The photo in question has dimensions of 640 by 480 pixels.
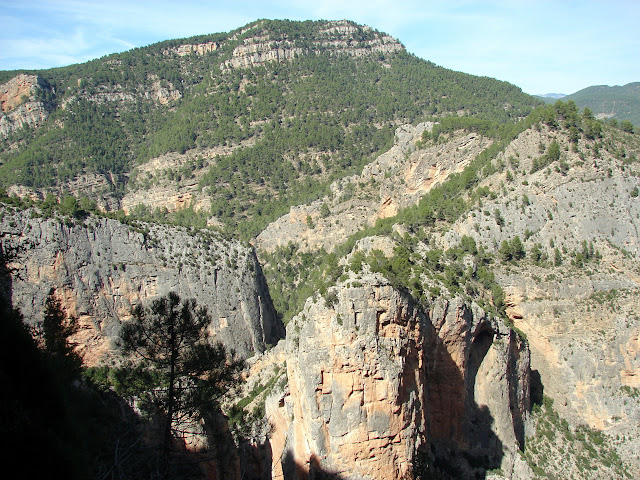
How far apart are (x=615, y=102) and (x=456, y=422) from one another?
162709 millimetres

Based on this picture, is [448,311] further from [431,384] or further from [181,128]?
[181,128]

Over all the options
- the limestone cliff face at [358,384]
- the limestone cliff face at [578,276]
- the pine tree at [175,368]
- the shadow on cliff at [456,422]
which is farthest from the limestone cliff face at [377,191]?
the pine tree at [175,368]

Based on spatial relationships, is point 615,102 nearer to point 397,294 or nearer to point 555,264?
point 555,264

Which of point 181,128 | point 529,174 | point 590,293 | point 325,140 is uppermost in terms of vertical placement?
point 181,128

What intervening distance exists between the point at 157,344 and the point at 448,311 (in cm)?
1489

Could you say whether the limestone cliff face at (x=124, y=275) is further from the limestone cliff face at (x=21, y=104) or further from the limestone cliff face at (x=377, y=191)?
the limestone cliff face at (x=21, y=104)

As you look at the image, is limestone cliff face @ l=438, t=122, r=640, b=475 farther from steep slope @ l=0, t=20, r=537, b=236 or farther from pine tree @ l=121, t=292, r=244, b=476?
steep slope @ l=0, t=20, r=537, b=236

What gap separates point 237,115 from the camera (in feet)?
332

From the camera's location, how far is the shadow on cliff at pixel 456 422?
25.7 meters

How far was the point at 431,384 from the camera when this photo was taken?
26.0 meters

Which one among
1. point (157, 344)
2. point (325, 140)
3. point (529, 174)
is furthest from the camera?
point (325, 140)

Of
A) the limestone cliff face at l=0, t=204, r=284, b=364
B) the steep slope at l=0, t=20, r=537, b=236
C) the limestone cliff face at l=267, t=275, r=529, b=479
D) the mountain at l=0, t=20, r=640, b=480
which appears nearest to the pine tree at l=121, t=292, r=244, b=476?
the mountain at l=0, t=20, r=640, b=480

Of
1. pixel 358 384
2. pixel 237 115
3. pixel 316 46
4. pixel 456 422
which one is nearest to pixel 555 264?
pixel 456 422

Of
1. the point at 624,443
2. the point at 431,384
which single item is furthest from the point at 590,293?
the point at 431,384
